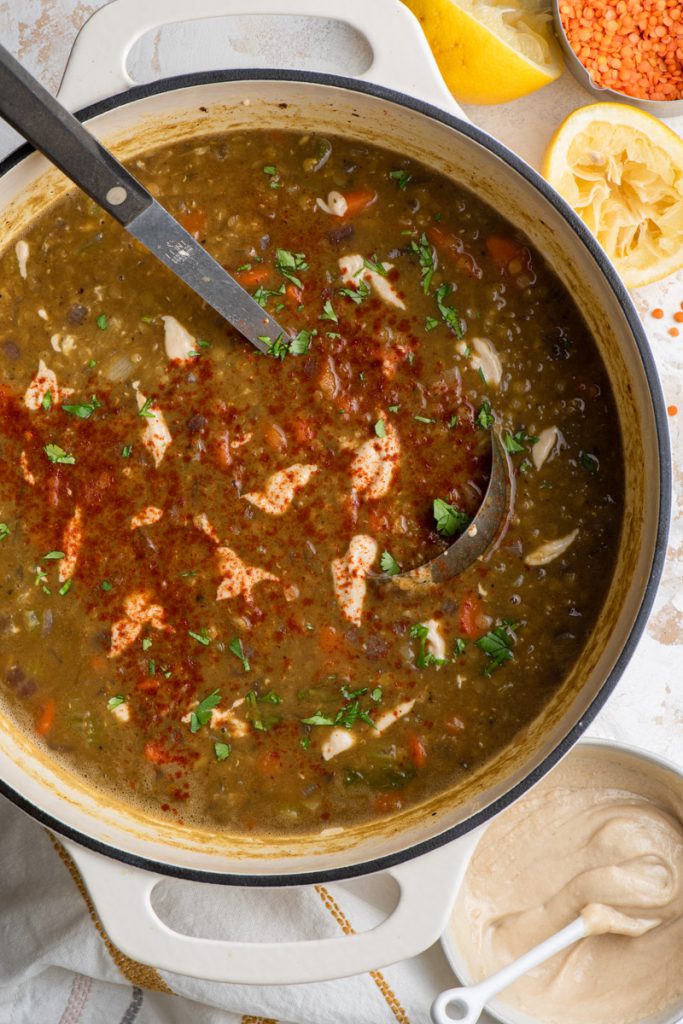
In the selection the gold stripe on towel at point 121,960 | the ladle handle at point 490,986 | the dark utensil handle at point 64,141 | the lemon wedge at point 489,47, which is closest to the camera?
Result: the dark utensil handle at point 64,141

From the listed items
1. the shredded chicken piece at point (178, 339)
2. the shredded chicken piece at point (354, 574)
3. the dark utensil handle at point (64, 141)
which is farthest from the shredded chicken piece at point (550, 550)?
the dark utensil handle at point (64, 141)

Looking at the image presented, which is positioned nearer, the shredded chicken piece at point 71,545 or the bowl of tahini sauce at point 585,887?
the shredded chicken piece at point 71,545

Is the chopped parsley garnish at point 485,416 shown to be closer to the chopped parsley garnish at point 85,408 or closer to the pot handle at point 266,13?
the pot handle at point 266,13

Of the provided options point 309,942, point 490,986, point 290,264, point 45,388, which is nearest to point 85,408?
point 45,388

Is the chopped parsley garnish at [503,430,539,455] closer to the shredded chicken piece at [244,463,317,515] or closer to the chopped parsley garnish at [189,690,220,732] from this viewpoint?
the shredded chicken piece at [244,463,317,515]

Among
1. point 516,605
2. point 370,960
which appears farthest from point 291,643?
point 370,960

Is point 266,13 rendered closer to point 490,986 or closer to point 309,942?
point 309,942
